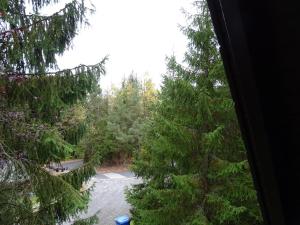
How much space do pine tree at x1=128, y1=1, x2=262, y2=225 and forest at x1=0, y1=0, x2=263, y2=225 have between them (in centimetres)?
2

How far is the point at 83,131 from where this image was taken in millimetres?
4898

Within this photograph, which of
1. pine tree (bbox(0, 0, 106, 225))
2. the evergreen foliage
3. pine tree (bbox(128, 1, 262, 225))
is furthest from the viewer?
the evergreen foliage

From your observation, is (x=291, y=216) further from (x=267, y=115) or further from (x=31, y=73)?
(x=31, y=73)

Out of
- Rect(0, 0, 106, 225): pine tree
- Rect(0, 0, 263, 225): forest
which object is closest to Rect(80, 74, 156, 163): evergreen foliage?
Rect(0, 0, 263, 225): forest

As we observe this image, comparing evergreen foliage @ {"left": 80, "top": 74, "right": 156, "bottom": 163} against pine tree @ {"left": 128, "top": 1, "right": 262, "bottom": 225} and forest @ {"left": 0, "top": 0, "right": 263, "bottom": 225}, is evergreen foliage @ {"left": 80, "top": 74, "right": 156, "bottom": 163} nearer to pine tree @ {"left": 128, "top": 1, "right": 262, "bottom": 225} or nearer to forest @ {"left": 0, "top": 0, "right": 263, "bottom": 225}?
forest @ {"left": 0, "top": 0, "right": 263, "bottom": 225}

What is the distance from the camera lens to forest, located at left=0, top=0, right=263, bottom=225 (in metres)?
3.86

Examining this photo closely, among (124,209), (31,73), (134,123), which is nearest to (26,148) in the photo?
(31,73)

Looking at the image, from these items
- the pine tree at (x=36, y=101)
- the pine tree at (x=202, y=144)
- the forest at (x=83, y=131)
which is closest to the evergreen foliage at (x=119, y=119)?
the forest at (x=83, y=131)

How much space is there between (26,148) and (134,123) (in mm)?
13117

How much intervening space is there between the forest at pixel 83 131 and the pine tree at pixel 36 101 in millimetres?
12

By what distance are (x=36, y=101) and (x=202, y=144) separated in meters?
2.57

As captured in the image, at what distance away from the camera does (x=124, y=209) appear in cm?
1112

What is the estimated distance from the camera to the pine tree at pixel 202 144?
16.6 ft

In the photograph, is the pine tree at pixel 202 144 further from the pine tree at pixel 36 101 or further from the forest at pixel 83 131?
the pine tree at pixel 36 101
